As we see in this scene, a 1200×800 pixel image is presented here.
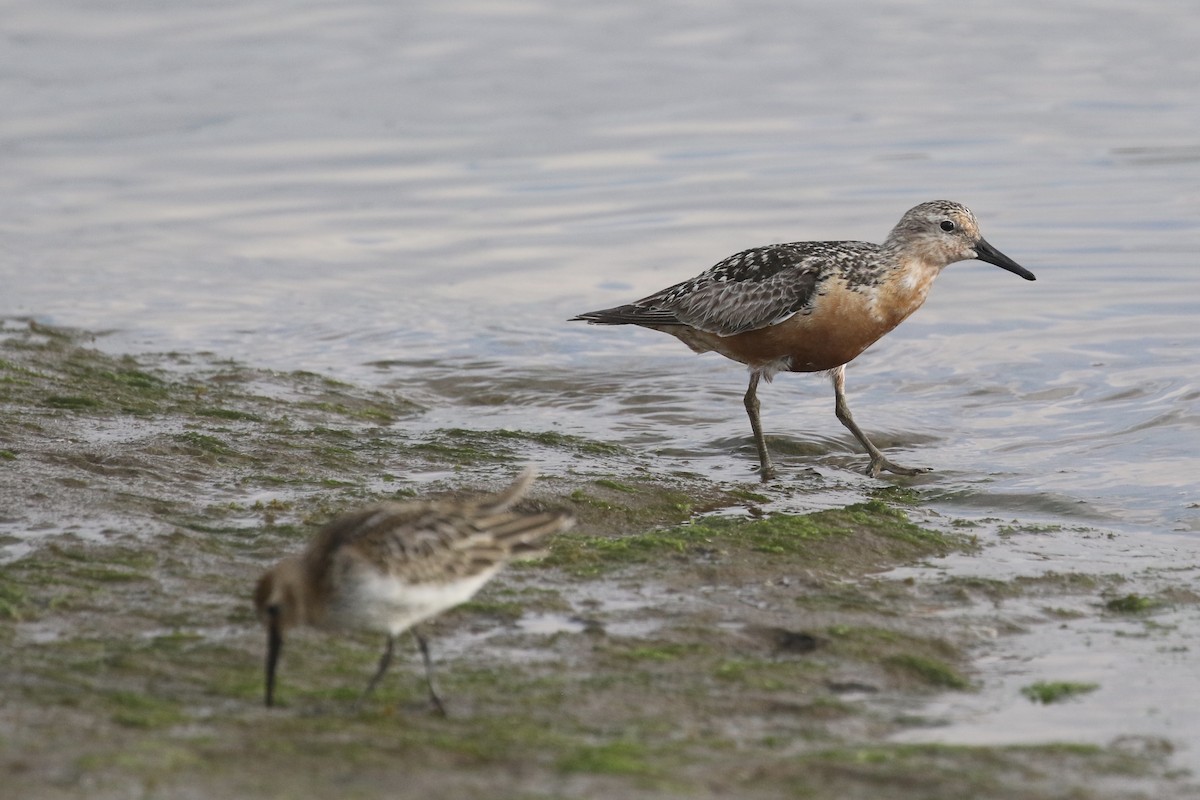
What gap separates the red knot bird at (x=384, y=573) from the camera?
5945mm

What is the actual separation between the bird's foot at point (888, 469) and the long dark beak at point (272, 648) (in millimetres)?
6200

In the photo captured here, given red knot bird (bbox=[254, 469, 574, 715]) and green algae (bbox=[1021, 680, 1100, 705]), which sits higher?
red knot bird (bbox=[254, 469, 574, 715])

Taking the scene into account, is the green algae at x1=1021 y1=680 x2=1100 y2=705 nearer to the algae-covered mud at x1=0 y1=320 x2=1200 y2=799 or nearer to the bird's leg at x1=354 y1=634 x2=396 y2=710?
the algae-covered mud at x1=0 y1=320 x2=1200 y2=799

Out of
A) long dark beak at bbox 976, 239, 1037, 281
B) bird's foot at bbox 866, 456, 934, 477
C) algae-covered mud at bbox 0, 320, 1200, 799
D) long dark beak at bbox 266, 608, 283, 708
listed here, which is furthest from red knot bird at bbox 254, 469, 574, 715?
long dark beak at bbox 976, 239, 1037, 281

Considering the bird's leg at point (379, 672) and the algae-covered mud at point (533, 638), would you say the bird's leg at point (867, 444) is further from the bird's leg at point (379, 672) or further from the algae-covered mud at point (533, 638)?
the bird's leg at point (379, 672)

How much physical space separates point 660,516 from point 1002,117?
14.1 m

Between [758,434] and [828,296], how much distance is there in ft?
3.67

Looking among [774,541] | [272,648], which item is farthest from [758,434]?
[272,648]

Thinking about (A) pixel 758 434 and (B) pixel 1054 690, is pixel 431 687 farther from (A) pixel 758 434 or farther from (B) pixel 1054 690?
(A) pixel 758 434

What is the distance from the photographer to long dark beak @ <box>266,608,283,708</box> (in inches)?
231

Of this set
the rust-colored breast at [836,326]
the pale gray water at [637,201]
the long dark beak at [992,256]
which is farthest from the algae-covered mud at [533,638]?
the long dark beak at [992,256]

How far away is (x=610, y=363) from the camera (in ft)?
47.4

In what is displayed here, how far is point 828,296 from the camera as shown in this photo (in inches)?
437

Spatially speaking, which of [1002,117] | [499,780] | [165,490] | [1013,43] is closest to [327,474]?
[165,490]
